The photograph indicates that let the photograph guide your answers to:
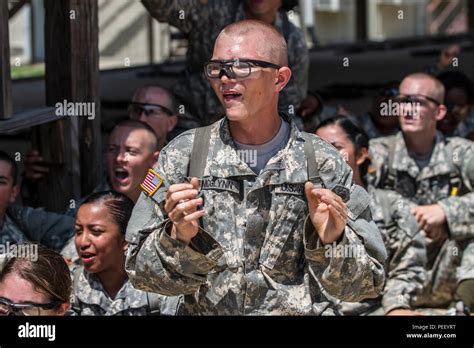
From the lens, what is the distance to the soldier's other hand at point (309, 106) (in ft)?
22.2

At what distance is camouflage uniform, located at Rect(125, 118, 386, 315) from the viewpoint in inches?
138

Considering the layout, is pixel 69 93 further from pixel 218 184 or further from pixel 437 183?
pixel 218 184

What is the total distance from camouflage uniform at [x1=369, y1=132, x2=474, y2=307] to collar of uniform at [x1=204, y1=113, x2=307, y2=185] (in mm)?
2318

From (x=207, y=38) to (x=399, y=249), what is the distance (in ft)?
5.28

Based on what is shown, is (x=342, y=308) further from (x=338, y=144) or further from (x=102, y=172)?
(x=102, y=172)

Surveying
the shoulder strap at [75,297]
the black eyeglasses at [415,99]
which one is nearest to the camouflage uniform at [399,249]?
the black eyeglasses at [415,99]

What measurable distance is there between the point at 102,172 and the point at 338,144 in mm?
1360

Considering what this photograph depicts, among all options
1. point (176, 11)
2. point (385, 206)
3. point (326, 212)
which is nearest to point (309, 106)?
point (176, 11)

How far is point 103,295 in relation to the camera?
15.7ft

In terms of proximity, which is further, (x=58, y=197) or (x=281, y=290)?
(x=58, y=197)

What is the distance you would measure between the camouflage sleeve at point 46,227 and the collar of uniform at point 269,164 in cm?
193

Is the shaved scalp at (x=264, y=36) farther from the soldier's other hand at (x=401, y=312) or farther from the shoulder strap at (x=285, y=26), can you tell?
the shoulder strap at (x=285, y=26)
